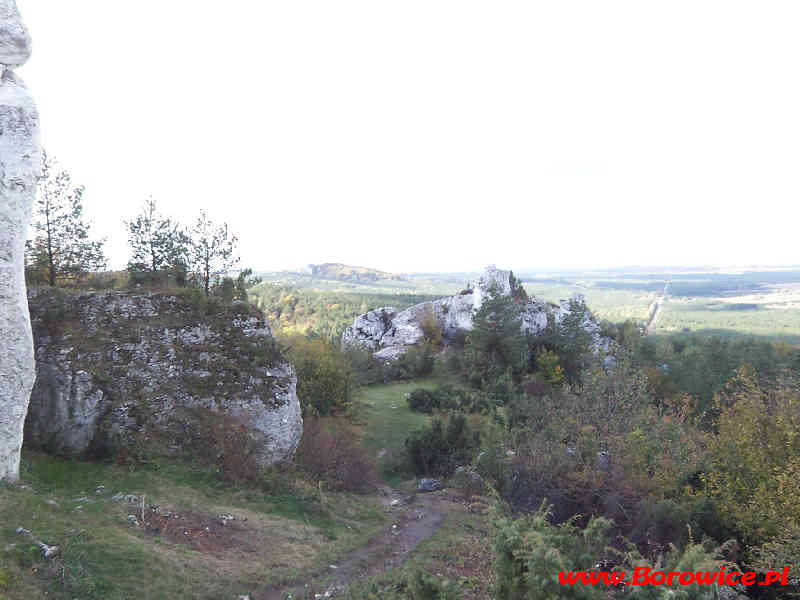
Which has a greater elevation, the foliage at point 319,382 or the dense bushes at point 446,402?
the foliage at point 319,382

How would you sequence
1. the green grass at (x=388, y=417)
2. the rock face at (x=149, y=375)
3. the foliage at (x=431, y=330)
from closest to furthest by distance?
1. the rock face at (x=149, y=375)
2. the green grass at (x=388, y=417)
3. the foliage at (x=431, y=330)

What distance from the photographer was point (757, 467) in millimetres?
11180

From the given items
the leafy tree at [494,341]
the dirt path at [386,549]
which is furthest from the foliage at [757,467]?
the leafy tree at [494,341]

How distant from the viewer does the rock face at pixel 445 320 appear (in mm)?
43594

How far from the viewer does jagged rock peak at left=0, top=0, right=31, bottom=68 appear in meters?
10.6

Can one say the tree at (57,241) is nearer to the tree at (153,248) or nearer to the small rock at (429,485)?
the tree at (153,248)

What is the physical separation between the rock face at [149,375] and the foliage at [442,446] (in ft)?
19.5

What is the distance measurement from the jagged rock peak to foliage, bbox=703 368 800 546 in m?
20.6

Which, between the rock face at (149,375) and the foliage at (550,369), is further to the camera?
the foliage at (550,369)

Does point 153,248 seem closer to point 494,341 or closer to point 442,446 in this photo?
point 442,446

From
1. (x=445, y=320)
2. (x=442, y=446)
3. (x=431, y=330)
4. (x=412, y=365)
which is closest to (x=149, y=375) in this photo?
(x=442, y=446)

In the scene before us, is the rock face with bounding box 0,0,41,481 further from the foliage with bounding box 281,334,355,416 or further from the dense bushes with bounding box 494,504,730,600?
the dense bushes with bounding box 494,504,730,600

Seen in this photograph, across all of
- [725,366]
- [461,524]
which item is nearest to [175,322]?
[461,524]

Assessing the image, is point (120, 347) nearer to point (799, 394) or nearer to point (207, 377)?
point (207, 377)
